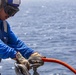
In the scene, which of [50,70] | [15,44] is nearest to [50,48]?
[50,70]

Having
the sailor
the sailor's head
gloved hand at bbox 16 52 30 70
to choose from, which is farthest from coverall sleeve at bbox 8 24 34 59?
gloved hand at bbox 16 52 30 70

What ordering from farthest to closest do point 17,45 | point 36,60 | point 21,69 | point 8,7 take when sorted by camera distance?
point 17,45 → point 8,7 → point 36,60 → point 21,69

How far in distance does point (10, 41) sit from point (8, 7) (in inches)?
23.6

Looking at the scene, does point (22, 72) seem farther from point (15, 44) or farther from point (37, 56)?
point (15, 44)

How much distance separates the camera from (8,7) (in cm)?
485

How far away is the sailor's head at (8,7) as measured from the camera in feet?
15.8

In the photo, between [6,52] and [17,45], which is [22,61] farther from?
[17,45]

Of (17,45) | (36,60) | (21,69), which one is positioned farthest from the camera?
(17,45)

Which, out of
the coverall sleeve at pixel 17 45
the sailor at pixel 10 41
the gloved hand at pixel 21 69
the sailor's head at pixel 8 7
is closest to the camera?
the gloved hand at pixel 21 69

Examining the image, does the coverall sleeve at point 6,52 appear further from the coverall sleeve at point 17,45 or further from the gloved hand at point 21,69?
the coverall sleeve at point 17,45

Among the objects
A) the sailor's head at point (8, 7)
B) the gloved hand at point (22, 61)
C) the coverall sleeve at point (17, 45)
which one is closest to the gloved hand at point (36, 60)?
the gloved hand at point (22, 61)

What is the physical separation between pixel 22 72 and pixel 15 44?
88 cm

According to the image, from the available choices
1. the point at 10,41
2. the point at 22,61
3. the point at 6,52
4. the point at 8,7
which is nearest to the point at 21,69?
the point at 22,61

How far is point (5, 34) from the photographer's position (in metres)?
5.12
